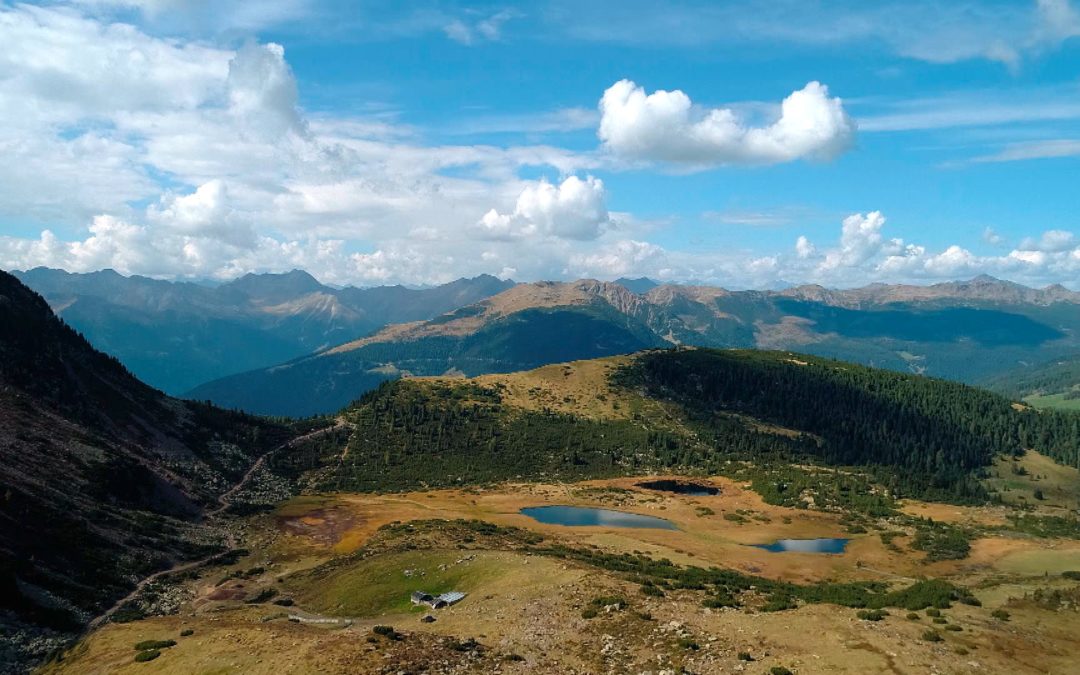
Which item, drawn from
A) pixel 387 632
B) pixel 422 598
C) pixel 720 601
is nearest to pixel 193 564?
pixel 422 598

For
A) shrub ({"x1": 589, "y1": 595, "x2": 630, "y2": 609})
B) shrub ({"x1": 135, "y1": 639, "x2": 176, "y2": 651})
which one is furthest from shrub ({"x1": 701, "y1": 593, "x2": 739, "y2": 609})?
shrub ({"x1": 135, "y1": 639, "x2": 176, "y2": 651})

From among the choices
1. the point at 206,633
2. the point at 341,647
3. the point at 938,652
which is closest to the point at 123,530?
the point at 206,633

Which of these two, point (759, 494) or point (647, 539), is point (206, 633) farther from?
point (759, 494)

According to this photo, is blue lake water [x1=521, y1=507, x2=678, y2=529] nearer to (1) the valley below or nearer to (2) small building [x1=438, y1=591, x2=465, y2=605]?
(1) the valley below

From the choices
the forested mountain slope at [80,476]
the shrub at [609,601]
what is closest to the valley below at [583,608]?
the shrub at [609,601]

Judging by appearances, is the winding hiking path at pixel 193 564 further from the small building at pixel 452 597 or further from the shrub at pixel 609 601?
the shrub at pixel 609 601

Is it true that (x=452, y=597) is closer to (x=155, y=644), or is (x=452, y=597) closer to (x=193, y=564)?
(x=155, y=644)
